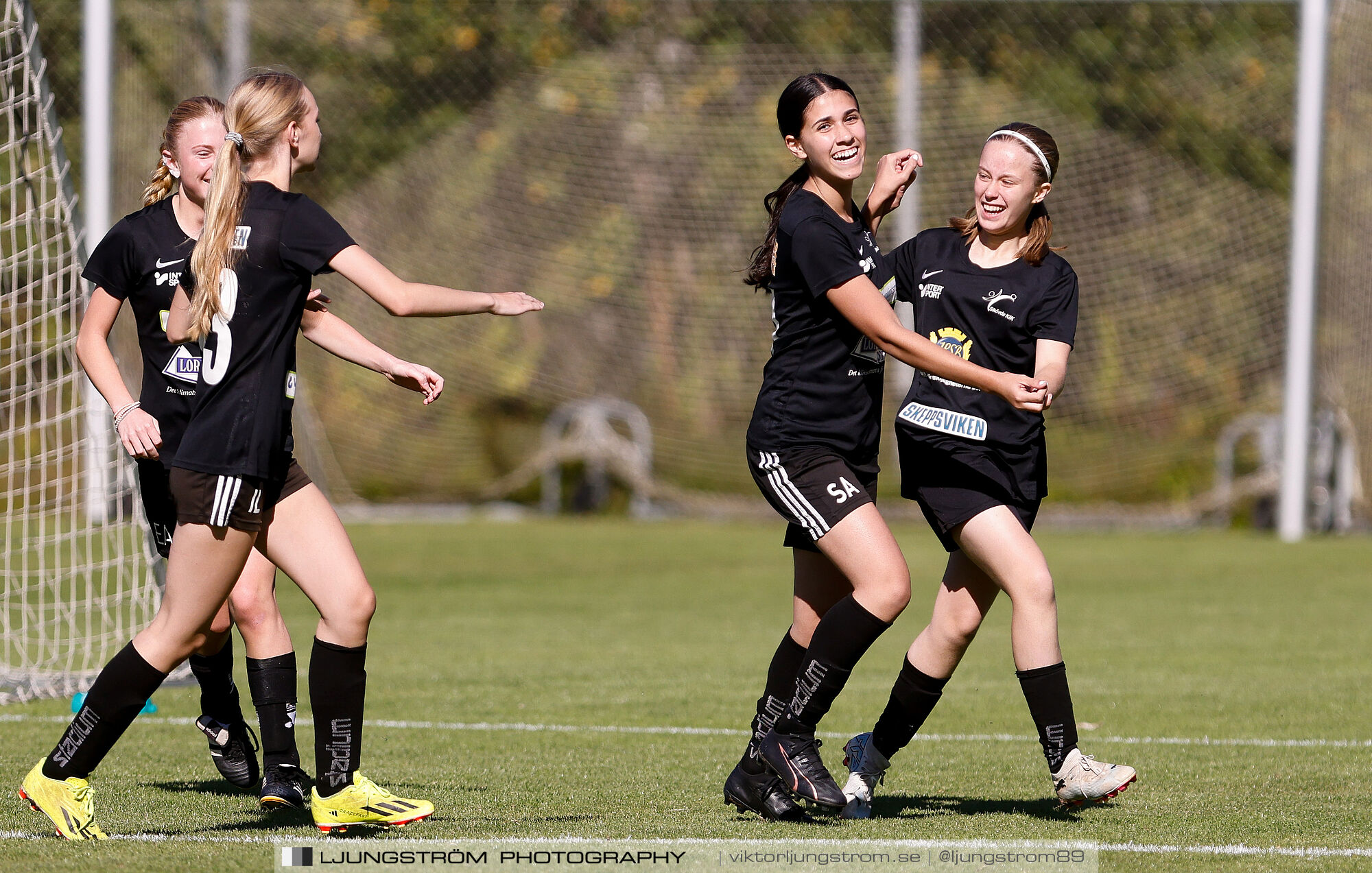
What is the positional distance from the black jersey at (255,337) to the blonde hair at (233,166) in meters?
0.03

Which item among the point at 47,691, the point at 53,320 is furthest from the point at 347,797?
the point at 53,320

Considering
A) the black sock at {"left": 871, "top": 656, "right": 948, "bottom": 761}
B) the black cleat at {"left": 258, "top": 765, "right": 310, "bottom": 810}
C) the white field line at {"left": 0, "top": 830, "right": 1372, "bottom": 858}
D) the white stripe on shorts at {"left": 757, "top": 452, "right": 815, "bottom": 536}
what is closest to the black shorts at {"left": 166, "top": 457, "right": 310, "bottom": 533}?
the white field line at {"left": 0, "top": 830, "right": 1372, "bottom": 858}

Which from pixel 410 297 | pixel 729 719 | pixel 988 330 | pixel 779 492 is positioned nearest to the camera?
pixel 410 297

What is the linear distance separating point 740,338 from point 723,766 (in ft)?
45.0

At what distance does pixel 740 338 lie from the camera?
1933 cm

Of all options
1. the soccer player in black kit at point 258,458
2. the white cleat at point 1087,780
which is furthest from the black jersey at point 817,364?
the white cleat at point 1087,780

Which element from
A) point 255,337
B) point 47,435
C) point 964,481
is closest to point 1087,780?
point 964,481

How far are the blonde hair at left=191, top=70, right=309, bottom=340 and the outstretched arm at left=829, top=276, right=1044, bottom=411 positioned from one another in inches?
59.1

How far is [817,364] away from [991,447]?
1.82 ft

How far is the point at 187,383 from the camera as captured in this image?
186 inches

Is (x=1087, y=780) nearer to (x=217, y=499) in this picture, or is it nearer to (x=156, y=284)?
(x=217, y=499)

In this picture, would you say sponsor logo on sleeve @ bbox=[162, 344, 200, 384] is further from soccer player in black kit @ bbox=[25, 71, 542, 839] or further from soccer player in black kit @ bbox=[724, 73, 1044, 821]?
soccer player in black kit @ bbox=[724, 73, 1044, 821]

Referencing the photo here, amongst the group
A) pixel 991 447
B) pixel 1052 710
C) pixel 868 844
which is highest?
pixel 991 447

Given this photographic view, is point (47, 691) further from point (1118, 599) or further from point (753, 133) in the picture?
point (753, 133)
